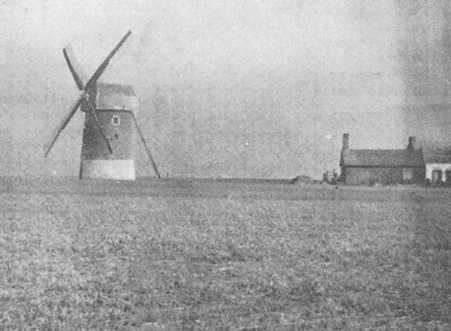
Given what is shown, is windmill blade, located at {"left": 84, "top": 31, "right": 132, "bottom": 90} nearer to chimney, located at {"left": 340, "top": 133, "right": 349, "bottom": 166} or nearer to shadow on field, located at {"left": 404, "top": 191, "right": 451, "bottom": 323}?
chimney, located at {"left": 340, "top": 133, "right": 349, "bottom": 166}

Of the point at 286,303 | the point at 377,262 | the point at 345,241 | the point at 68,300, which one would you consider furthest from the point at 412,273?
the point at 68,300

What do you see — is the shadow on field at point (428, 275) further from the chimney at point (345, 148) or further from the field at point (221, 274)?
the chimney at point (345, 148)

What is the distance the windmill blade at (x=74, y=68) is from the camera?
45219 mm

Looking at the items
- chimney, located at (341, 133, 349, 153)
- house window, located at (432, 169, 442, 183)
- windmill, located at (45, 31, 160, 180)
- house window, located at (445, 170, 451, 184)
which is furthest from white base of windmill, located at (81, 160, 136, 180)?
house window, located at (445, 170, 451, 184)

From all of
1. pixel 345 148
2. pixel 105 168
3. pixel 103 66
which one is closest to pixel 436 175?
pixel 345 148

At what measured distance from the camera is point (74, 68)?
45844 mm

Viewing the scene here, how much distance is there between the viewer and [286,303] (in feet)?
23.7

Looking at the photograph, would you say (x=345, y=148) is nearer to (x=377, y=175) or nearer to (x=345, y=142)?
(x=345, y=142)

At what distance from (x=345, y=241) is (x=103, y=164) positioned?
31936mm

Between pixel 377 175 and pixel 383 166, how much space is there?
0.93 m

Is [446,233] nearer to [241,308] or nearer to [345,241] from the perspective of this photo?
[345,241]

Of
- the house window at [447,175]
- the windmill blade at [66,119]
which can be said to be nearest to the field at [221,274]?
the windmill blade at [66,119]

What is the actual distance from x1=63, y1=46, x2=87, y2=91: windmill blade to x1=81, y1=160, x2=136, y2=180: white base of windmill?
5.50 metres

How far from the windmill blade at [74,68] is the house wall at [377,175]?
25115 mm
